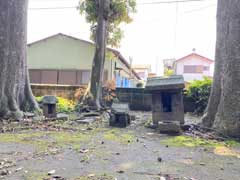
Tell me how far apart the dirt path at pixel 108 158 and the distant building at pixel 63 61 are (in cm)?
1228

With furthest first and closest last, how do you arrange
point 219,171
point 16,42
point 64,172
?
point 16,42 < point 219,171 < point 64,172

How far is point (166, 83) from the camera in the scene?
609 cm

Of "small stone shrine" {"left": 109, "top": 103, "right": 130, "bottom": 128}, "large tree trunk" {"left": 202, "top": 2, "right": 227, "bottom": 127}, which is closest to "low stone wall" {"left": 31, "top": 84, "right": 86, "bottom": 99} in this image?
"small stone shrine" {"left": 109, "top": 103, "right": 130, "bottom": 128}

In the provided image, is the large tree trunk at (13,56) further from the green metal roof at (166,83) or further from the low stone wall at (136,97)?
the low stone wall at (136,97)

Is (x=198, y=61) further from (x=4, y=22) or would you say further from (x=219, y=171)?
(x=219, y=171)

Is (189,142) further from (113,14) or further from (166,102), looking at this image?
(113,14)

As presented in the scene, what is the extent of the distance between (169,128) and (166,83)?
1.09m

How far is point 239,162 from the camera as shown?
3.42 metres

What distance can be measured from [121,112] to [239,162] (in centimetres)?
343

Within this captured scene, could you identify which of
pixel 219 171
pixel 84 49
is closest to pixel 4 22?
pixel 219 171

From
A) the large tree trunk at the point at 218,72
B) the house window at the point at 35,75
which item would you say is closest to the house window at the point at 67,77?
the house window at the point at 35,75

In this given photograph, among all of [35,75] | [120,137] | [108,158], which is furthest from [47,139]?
[35,75]

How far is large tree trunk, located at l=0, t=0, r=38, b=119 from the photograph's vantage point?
662 cm

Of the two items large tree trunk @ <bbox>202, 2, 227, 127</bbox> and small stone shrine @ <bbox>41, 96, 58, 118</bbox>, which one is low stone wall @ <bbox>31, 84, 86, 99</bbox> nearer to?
small stone shrine @ <bbox>41, 96, 58, 118</bbox>
